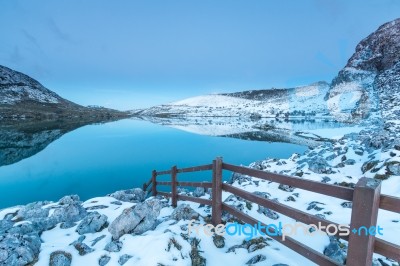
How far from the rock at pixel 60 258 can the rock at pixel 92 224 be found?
152 cm

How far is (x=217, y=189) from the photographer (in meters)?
6.75

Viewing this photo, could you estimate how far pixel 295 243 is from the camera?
176 inches

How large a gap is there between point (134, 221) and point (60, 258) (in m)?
1.91

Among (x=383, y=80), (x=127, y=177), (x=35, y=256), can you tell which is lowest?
(x=127, y=177)

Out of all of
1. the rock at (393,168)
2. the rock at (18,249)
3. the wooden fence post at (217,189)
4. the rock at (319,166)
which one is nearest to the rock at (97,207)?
the rock at (18,249)

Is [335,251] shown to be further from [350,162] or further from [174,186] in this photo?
[350,162]

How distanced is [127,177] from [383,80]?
93672 mm

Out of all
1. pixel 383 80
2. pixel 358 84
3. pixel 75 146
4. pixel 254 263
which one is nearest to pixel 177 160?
pixel 75 146

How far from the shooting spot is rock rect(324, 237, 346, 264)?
5.23 meters

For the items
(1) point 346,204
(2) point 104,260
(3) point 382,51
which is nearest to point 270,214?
(1) point 346,204

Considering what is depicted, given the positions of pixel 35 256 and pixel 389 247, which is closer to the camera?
pixel 389 247

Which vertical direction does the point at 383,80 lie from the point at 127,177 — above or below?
above

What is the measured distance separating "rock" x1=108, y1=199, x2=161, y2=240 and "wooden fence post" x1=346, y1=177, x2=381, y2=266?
527 centimetres

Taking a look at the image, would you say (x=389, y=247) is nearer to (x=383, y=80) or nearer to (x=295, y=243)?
(x=295, y=243)
